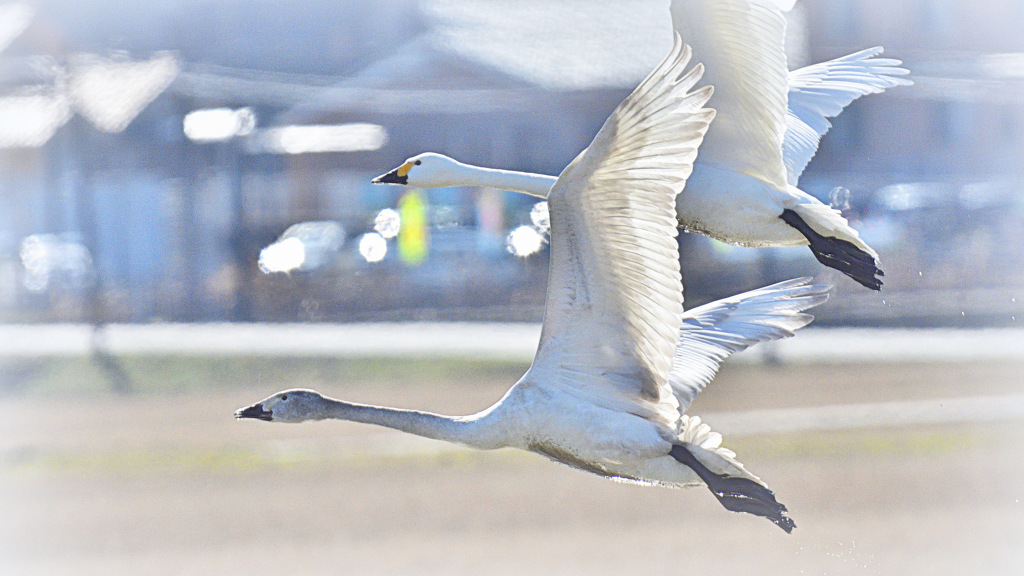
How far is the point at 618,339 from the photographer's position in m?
3.25

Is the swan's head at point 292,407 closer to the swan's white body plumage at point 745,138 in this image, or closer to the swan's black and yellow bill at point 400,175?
the swan's black and yellow bill at point 400,175

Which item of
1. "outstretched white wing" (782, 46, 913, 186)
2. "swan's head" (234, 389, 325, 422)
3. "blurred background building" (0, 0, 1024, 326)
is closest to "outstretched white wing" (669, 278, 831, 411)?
"outstretched white wing" (782, 46, 913, 186)

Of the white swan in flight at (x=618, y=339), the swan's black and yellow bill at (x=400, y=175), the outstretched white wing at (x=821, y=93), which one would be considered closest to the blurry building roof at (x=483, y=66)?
the outstretched white wing at (x=821, y=93)

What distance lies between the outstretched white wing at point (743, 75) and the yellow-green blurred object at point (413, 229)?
35.3ft

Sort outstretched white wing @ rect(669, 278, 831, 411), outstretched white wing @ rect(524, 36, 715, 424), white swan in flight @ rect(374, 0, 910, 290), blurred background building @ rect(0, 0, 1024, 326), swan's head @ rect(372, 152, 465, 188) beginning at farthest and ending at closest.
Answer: blurred background building @ rect(0, 0, 1024, 326) < swan's head @ rect(372, 152, 465, 188) < outstretched white wing @ rect(669, 278, 831, 411) < white swan in flight @ rect(374, 0, 910, 290) < outstretched white wing @ rect(524, 36, 715, 424)

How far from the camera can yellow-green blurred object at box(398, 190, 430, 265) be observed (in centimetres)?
1470

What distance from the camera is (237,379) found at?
38.5 feet

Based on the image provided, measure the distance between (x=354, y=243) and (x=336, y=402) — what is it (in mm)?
11559

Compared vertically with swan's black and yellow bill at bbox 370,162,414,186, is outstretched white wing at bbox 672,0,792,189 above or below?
above

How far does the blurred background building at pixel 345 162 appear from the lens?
577 inches

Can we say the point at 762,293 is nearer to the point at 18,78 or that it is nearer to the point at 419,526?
the point at 419,526

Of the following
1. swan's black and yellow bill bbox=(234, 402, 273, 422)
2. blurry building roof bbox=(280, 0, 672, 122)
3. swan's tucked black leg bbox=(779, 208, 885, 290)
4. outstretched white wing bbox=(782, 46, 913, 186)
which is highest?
blurry building roof bbox=(280, 0, 672, 122)

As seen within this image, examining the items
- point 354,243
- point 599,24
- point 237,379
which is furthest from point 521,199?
point 237,379

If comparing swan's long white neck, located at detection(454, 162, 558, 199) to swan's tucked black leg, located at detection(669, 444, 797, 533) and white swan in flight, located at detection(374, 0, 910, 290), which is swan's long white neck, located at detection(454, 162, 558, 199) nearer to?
white swan in flight, located at detection(374, 0, 910, 290)
